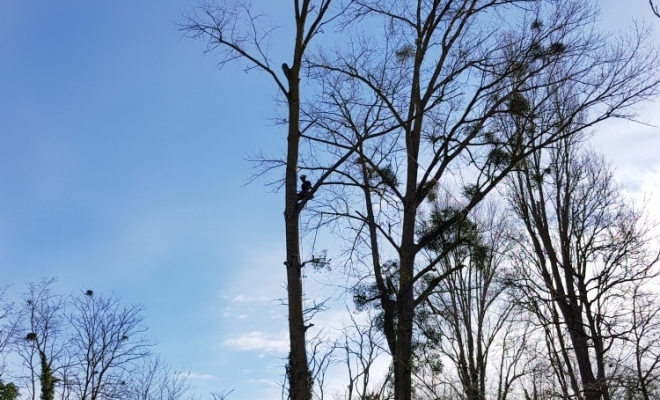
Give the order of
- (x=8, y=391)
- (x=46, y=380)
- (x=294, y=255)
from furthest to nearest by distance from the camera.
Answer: (x=46, y=380), (x=8, y=391), (x=294, y=255)

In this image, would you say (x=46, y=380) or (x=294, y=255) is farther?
(x=46, y=380)

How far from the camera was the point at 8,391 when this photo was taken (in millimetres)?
11812

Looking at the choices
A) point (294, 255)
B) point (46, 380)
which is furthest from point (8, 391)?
point (294, 255)

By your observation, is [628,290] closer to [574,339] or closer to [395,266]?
[574,339]

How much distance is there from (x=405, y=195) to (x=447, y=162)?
2.19 feet

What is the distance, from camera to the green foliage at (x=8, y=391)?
1168 cm

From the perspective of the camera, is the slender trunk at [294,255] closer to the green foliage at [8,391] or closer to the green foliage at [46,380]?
the green foliage at [8,391]

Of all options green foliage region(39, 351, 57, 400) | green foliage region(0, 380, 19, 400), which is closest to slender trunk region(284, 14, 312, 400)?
green foliage region(0, 380, 19, 400)

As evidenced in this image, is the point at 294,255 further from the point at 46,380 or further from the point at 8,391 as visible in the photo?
the point at 46,380

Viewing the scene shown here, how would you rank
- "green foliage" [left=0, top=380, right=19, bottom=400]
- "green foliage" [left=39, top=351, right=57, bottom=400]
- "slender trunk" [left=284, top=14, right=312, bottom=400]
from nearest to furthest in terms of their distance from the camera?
"slender trunk" [left=284, top=14, right=312, bottom=400] < "green foliage" [left=0, top=380, right=19, bottom=400] < "green foliage" [left=39, top=351, right=57, bottom=400]

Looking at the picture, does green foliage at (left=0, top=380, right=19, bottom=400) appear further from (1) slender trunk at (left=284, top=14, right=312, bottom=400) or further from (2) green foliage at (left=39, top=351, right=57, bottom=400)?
(1) slender trunk at (left=284, top=14, right=312, bottom=400)

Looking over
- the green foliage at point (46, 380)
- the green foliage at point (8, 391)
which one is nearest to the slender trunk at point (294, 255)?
the green foliage at point (8, 391)

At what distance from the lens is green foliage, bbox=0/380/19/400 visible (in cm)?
1168

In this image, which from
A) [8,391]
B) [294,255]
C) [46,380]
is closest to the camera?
[294,255]
